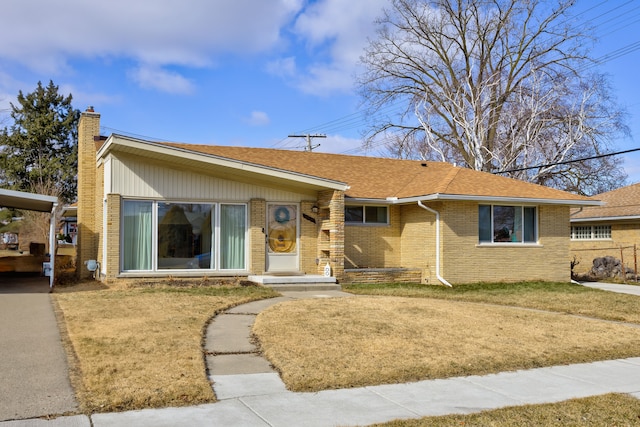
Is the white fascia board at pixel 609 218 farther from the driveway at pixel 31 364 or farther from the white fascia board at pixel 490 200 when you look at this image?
the driveway at pixel 31 364

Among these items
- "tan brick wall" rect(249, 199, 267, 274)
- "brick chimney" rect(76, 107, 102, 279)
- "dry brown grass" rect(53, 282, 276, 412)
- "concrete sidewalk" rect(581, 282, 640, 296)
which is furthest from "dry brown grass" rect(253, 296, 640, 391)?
"brick chimney" rect(76, 107, 102, 279)

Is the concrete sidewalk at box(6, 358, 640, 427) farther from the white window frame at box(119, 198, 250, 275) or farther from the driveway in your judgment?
the white window frame at box(119, 198, 250, 275)

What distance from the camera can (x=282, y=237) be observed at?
679 inches

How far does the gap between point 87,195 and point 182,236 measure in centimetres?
412

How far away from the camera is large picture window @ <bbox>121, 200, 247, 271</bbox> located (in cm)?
1552

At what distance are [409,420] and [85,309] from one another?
7.55 metres

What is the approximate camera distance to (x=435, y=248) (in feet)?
58.5


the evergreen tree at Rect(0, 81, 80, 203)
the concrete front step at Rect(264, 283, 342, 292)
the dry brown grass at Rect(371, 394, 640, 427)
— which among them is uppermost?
the evergreen tree at Rect(0, 81, 80, 203)

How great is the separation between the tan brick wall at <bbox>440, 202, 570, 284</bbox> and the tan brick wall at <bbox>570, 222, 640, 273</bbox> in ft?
16.9

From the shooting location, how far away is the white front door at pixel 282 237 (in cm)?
1703

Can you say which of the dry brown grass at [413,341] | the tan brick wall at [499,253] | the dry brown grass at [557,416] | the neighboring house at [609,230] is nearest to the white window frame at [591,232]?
the neighboring house at [609,230]

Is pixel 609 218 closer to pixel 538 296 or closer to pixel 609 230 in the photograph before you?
pixel 609 230

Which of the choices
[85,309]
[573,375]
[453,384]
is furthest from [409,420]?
[85,309]

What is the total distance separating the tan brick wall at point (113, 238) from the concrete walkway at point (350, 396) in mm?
7455
